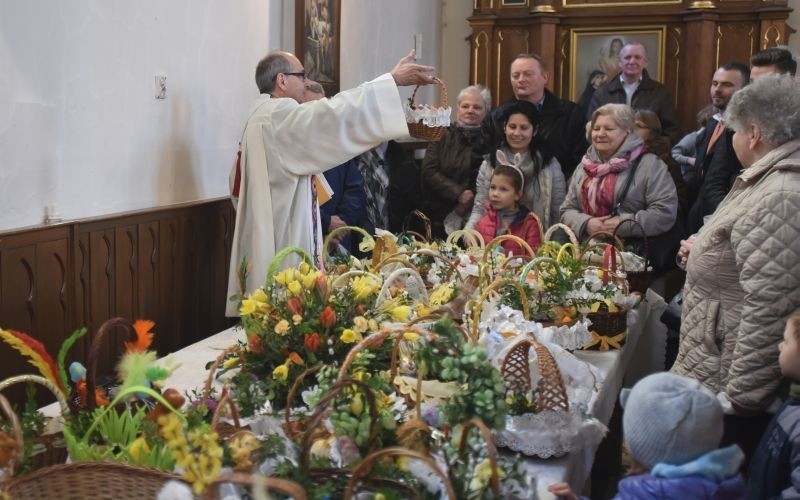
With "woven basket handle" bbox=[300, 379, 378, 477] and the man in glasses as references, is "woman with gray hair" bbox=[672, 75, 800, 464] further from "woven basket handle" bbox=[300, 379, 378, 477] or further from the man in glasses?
the man in glasses

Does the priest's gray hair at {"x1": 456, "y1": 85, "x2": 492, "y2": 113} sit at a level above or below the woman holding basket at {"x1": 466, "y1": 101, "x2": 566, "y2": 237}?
above

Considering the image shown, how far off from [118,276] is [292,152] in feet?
3.41

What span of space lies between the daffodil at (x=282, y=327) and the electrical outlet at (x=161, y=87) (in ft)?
8.75

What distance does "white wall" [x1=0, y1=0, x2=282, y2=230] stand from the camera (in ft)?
13.8

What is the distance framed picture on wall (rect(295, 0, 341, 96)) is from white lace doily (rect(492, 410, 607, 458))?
182 inches

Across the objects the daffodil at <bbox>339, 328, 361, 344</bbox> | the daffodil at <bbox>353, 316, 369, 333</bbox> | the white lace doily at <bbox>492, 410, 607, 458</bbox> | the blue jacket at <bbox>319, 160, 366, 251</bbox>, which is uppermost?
the blue jacket at <bbox>319, 160, 366, 251</bbox>

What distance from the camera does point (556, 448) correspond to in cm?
268

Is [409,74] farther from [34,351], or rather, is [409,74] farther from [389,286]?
[34,351]

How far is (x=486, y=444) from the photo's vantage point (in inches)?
83.0

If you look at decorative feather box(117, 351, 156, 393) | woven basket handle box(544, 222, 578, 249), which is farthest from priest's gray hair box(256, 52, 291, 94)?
decorative feather box(117, 351, 156, 393)

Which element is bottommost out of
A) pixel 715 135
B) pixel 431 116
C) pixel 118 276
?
pixel 118 276

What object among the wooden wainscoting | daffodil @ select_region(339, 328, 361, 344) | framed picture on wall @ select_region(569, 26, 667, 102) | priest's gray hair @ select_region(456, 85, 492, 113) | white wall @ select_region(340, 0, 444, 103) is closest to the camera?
daffodil @ select_region(339, 328, 361, 344)

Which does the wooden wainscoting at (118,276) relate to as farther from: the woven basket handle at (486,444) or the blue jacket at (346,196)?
the woven basket handle at (486,444)

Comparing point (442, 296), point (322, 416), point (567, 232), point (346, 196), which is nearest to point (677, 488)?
point (322, 416)
